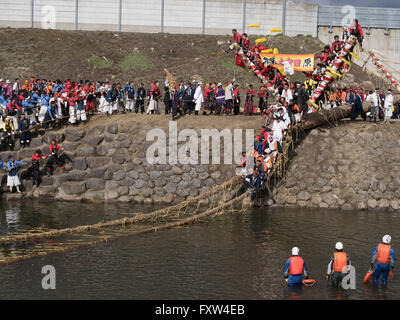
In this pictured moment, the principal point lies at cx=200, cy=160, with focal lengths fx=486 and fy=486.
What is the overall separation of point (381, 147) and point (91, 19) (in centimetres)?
3320

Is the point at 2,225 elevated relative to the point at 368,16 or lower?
lower

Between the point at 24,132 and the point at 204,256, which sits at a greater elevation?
the point at 24,132

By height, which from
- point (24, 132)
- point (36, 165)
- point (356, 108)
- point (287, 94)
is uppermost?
point (287, 94)

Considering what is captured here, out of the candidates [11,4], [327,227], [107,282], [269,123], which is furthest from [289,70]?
[11,4]

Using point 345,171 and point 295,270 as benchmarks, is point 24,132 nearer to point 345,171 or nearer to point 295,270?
point 345,171

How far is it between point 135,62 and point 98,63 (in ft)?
11.1

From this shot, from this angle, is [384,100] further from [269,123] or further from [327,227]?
[327,227]

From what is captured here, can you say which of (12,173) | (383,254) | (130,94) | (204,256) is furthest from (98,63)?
(383,254)

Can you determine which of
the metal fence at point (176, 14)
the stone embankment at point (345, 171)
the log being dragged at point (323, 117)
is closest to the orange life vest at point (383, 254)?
the stone embankment at point (345, 171)

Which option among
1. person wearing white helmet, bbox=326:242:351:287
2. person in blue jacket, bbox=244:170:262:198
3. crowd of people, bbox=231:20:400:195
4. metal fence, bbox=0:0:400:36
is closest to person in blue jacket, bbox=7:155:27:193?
crowd of people, bbox=231:20:400:195

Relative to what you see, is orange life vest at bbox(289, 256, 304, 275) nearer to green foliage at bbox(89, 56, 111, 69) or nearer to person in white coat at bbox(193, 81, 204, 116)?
person in white coat at bbox(193, 81, 204, 116)

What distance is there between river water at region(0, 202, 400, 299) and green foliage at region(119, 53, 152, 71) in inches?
932

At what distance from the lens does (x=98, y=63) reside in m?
44.6

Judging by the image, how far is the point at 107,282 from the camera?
14109 mm
